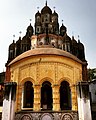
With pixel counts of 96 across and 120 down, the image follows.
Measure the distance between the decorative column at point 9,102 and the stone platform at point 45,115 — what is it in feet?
1.75

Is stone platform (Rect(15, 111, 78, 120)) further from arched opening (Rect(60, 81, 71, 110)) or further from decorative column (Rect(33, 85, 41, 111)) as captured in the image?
arched opening (Rect(60, 81, 71, 110))

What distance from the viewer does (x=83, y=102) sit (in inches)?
480

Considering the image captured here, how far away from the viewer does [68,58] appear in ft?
44.9

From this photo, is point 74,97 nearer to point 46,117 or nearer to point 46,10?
point 46,117

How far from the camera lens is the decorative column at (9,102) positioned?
11.9m

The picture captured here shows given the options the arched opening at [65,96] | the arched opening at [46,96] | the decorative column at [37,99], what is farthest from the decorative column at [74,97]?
the arched opening at [46,96]

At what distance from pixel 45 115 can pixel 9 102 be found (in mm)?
2436

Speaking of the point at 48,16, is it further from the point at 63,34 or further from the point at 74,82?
the point at 74,82

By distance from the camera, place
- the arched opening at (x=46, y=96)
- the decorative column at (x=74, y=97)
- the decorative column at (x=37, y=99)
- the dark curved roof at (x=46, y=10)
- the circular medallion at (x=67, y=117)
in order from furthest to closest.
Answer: the dark curved roof at (x=46, y=10), the arched opening at (x=46, y=96), the decorative column at (x=74, y=97), the decorative column at (x=37, y=99), the circular medallion at (x=67, y=117)

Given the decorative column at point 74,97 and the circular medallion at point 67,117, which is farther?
the decorative column at point 74,97

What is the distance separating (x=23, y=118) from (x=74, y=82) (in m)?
4.17

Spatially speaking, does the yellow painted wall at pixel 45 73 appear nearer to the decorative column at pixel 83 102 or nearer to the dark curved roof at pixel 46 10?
the decorative column at pixel 83 102

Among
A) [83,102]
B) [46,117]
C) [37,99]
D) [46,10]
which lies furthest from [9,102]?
[46,10]

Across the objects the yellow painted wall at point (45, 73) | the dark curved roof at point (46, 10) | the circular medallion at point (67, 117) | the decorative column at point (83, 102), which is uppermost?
the dark curved roof at point (46, 10)
